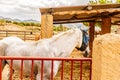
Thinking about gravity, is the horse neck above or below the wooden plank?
below

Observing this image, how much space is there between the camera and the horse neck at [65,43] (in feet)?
24.9

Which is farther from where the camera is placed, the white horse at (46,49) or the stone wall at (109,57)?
the white horse at (46,49)

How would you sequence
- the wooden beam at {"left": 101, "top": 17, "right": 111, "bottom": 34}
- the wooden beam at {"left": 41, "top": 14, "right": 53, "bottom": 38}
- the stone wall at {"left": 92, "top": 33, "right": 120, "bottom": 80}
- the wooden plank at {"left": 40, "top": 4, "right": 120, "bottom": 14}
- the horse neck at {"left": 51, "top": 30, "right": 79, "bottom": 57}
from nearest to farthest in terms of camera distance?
1. the stone wall at {"left": 92, "top": 33, "right": 120, "bottom": 80}
2. the horse neck at {"left": 51, "top": 30, "right": 79, "bottom": 57}
3. the wooden beam at {"left": 41, "top": 14, "right": 53, "bottom": 38}
4. the wooden plank at {"left": 40, "top": 4, "right": 120, "bottom": 14}
5. the wooden beam at {"left": 101, "top": 17, "right": 111, "bottom": 34}

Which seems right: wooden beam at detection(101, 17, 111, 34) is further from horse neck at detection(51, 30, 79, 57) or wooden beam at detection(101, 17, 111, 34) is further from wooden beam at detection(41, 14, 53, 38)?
wooden beam at detection(41, 14, 53, 38)

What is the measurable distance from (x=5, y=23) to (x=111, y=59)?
8930 centimetres

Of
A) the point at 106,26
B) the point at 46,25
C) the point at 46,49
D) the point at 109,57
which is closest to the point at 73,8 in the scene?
the point at 46,25

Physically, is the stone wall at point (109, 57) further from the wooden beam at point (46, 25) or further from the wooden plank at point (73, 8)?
the wooden plank at point (73, 8)

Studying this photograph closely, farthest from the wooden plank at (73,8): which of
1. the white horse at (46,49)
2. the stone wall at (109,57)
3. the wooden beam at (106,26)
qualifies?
the stone wall at (109,57)

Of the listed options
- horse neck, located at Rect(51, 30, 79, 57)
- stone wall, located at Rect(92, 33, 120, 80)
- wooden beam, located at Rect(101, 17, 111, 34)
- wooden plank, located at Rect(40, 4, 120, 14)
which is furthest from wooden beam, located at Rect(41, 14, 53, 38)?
stone wall, located at Rect(92, 33, 120, 80)

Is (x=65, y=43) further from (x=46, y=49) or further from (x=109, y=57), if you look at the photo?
(x=109, y=57)

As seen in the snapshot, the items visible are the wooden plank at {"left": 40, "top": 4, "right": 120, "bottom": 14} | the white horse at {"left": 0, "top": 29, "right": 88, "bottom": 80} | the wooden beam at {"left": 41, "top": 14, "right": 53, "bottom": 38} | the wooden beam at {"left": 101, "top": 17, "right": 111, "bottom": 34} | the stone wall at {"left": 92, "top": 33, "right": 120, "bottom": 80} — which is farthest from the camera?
the wooden beam at {"left": 101, "top": 17, "right": 111, "bottom": 34}

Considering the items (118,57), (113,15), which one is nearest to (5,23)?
(113,15)

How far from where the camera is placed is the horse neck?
759 cm

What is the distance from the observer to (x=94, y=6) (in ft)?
30.0
